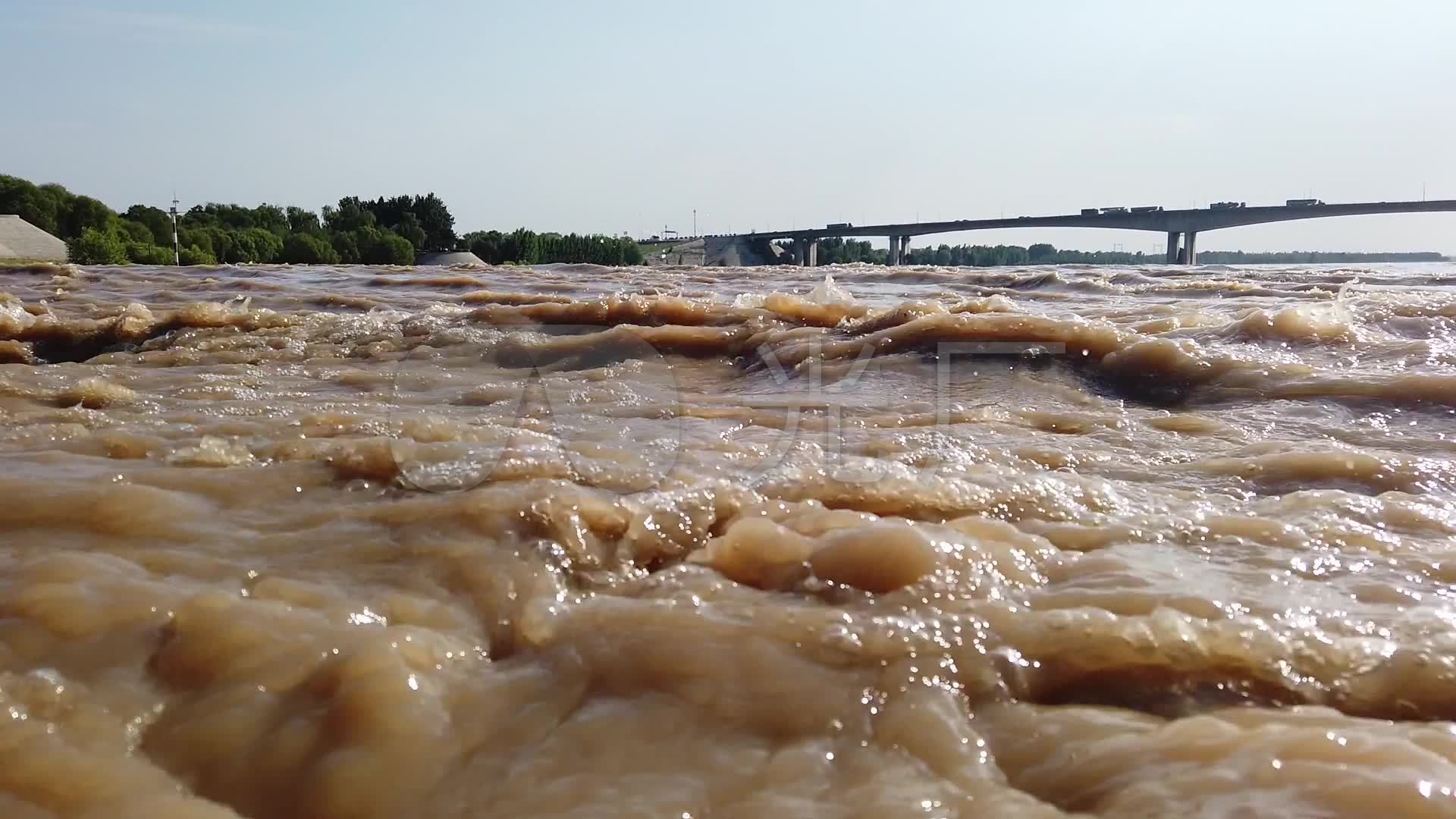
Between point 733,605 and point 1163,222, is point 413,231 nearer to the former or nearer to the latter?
point 1163,222

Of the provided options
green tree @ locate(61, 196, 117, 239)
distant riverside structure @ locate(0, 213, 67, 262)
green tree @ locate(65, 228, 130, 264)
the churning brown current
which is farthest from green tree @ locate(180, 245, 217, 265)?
the churning brown current

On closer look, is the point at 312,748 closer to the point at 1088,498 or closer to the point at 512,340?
the point at 1088,498

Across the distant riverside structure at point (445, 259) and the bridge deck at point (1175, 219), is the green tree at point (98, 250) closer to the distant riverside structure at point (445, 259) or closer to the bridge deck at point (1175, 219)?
the distant riverside structure at point (445, 259)

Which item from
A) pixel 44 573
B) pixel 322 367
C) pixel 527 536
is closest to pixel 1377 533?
pixel 527 536

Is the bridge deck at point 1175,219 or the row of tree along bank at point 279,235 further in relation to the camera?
the row of tree along bank at point 279,235

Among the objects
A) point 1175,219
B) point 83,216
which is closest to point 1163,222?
point 1175,219

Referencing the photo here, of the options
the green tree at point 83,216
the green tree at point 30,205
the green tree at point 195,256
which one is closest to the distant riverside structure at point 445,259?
the green tree at point 195,256
